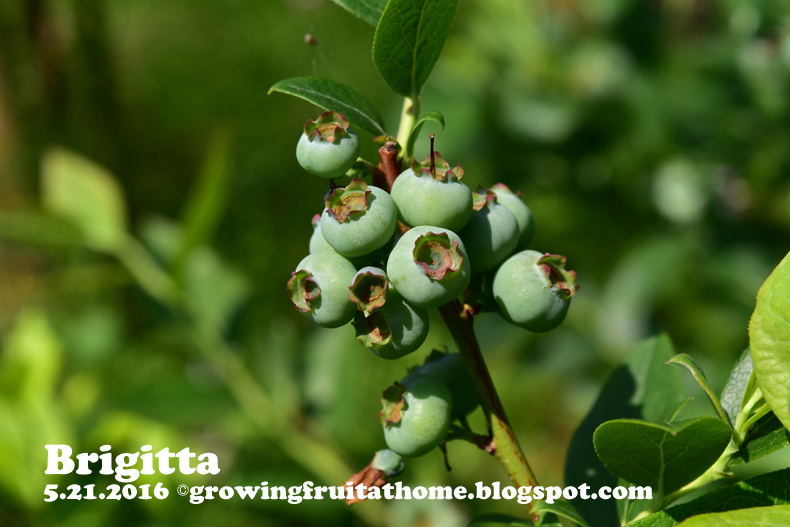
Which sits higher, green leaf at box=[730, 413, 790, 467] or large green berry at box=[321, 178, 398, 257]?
large green berry at box=[321, 178, 398, 257]

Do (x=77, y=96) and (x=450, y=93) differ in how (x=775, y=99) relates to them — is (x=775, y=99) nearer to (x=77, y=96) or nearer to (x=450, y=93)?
(x=450, y=93)

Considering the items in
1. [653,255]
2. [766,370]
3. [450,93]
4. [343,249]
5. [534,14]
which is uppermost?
[534,14]

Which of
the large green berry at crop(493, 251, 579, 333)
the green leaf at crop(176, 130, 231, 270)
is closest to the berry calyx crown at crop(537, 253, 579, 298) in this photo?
the large green berry at crop(493, 251, 579, 333)

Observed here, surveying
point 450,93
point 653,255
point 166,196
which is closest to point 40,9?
point 166,196

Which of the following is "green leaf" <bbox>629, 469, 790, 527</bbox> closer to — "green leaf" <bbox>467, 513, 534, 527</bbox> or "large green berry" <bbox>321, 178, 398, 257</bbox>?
"green leaf" <bbox>467, 513, 534, 527</bbox>

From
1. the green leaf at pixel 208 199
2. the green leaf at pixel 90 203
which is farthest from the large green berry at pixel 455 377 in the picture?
the green leaf at pixel 90 203

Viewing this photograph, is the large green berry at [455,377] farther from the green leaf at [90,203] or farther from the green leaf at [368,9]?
the green leaf at [90,203]
